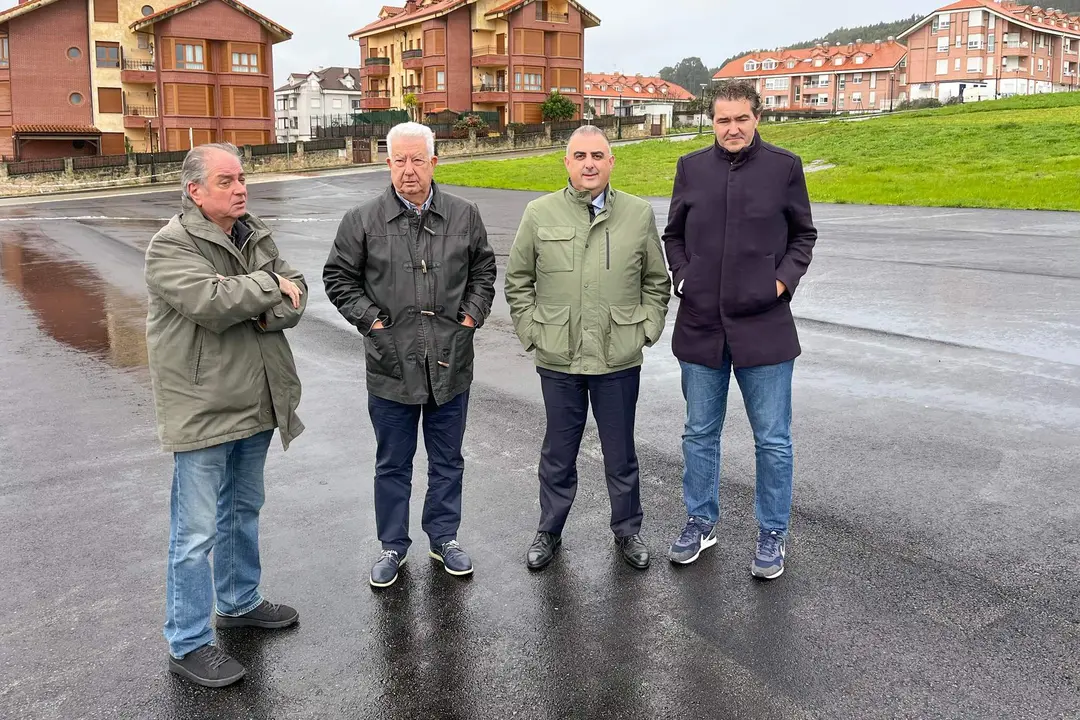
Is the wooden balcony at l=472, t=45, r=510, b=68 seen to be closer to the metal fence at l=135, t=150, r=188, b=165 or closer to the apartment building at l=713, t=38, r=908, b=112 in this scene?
the metal fence at l=135, t=150, r=188, b=165

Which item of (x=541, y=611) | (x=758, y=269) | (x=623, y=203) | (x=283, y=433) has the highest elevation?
(x=623, y=203)

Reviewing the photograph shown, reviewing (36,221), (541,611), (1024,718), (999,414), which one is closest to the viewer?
(1024,718)

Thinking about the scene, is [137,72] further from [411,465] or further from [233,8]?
[411,465]

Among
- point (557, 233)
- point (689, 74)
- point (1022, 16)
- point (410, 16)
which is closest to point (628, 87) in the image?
point (1022, 16)

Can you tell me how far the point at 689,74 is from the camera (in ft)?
598

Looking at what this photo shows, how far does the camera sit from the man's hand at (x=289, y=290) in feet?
12.9

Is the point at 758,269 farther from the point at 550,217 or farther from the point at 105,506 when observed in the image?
the point at 105,506

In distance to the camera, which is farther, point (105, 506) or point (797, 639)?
point (105, 506)

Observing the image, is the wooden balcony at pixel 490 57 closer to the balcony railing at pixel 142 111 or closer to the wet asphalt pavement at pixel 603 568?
the balcony railing at pixel 142 111

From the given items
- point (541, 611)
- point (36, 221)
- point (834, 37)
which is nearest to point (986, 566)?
point (541, 611)

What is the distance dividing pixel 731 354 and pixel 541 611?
1540 millimetres

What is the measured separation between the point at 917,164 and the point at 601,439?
108 ft

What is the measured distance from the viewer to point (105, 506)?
5555 millimetres

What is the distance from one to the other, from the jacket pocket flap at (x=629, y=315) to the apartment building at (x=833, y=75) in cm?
10248
